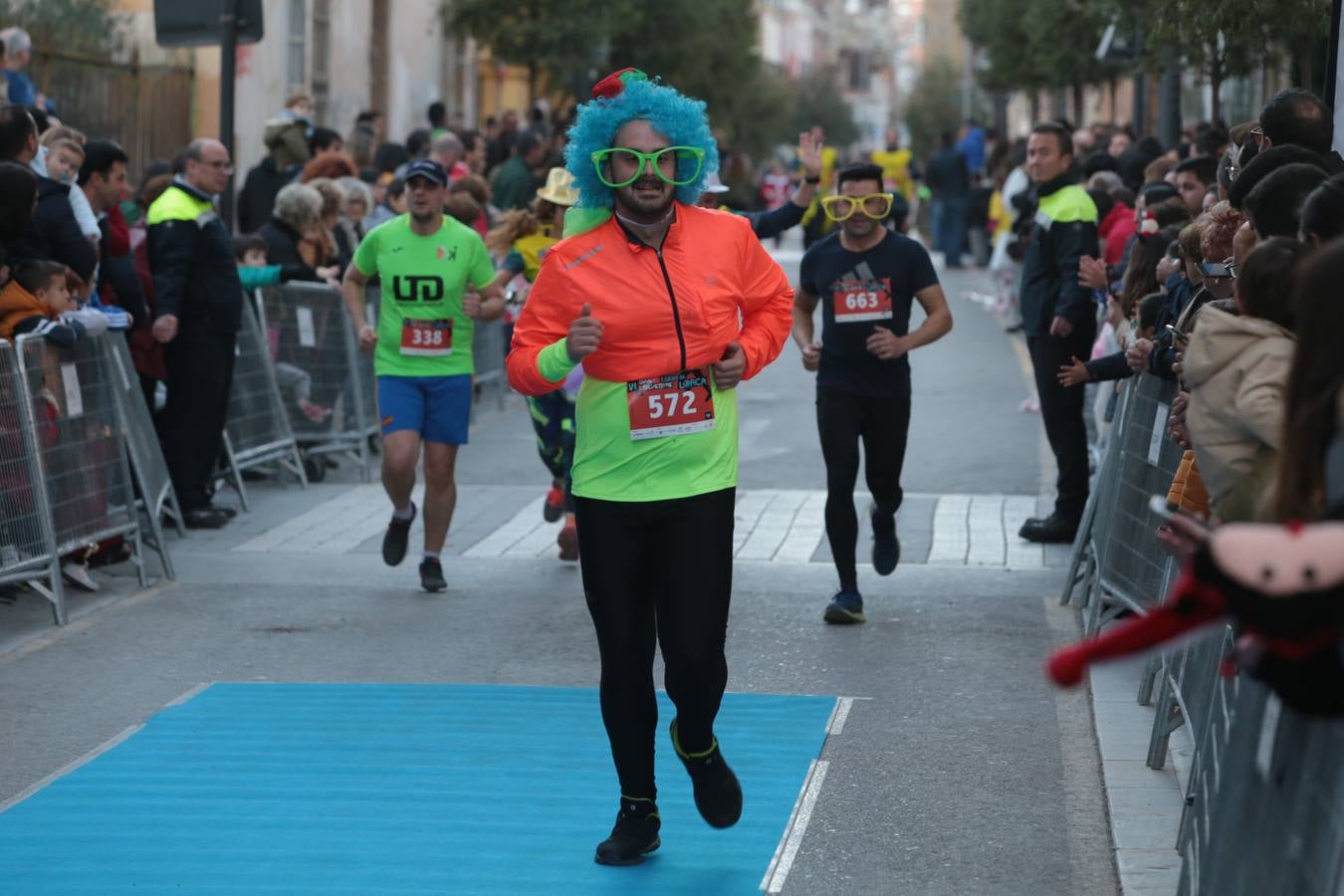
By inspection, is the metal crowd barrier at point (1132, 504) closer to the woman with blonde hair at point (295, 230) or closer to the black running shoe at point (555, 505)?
the black running shoe at point (555, 505)

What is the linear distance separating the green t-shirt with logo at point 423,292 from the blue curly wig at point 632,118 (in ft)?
Result: 13.0

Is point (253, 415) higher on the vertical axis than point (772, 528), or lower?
higher

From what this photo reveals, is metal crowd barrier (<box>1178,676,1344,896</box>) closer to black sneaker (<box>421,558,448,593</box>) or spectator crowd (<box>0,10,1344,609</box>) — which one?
spectator crowd (<box>0,10,1344,609</box>)

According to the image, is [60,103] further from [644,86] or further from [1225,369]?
[1225,369]

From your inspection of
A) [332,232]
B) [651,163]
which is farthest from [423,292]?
[332,232]

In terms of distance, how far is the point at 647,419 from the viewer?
5.52m

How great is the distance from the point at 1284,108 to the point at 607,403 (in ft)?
9.92

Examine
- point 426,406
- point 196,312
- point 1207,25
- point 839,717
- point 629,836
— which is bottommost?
point 839,717

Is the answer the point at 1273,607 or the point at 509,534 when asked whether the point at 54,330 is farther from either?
the point at 1273,607

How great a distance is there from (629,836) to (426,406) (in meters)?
4.39

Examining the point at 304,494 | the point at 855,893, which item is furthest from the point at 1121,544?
the point at 304,494

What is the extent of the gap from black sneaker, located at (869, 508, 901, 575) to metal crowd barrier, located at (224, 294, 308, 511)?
4.29 m

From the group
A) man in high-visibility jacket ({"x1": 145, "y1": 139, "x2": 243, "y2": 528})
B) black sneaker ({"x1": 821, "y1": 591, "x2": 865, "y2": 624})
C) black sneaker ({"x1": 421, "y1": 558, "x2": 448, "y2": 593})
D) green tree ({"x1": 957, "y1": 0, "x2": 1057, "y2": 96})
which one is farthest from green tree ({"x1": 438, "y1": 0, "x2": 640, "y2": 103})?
black sneaker ({"x1": 821, "y1": 591, "x2": 865, "y2": 624})

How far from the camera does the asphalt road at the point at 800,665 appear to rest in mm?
5961
